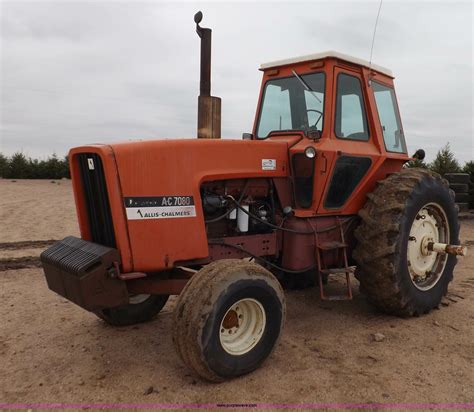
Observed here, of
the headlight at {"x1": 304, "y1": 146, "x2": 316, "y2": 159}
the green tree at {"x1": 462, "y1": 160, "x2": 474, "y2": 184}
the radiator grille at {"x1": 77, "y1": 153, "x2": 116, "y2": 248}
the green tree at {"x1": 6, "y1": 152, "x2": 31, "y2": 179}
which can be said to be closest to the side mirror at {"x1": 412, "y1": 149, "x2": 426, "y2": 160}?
the headlight at {"x1": 304, "y1": 146, "x2": 316, "y2": 159}

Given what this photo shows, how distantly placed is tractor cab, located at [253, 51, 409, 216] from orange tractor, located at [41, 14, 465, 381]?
0.6 inches

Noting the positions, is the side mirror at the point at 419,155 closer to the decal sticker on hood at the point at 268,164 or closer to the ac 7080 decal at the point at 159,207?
the decal sticker on hood at the point at 268,164

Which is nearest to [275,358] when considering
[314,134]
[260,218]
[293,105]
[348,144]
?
[260,218]

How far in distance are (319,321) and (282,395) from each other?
5.19 feet

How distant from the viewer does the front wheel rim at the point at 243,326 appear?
11.6 ft

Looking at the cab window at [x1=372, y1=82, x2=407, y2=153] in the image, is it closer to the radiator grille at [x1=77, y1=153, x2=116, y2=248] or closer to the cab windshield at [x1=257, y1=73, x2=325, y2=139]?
the cab windshield at [x1=257, y1=73, x2=325, y2=139]

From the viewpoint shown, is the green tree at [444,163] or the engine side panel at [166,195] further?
the green tree at [444,163]

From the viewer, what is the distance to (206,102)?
4387 millimetres

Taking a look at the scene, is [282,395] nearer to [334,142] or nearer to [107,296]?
[107,296]

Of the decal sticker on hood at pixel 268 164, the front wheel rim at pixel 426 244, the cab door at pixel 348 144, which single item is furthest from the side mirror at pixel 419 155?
the decal sticker on hood at pixel 268 164

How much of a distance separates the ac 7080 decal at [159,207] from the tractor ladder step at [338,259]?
4.71 feet

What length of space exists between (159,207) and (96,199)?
21.6 inches

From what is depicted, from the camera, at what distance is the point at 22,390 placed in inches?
133

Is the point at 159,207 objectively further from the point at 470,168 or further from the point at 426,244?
the point at 470,168
